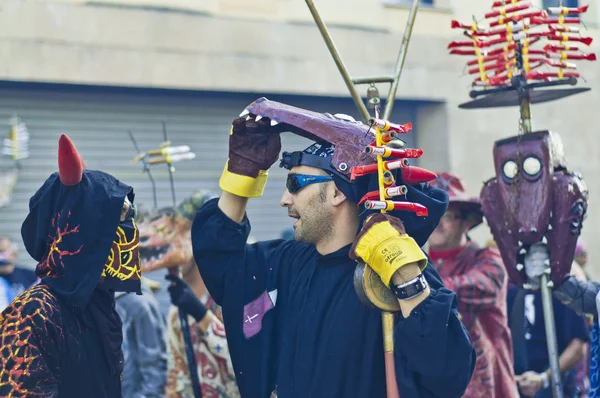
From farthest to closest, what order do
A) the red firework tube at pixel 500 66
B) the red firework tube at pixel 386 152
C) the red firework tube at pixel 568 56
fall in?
1. the red firework tube at pixel 500 66
2. the red firework tube at pixel 568 56
3. the red firework tube at pixel 386 152

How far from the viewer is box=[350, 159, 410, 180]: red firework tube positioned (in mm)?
3326

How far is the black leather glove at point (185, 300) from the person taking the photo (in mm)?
5547

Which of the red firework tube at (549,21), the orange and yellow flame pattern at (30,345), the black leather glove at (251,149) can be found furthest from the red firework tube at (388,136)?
the red firework tube at (549,21)

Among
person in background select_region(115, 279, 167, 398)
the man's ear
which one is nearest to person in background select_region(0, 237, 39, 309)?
person in background select_region(115, 279, 167, 398)

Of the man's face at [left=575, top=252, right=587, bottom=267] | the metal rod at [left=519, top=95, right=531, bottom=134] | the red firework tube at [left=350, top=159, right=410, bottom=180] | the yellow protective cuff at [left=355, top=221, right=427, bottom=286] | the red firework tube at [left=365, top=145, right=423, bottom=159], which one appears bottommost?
the man's face at [left=575, top=252, right=587, bottom=267]

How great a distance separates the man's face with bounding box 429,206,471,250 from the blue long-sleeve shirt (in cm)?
211

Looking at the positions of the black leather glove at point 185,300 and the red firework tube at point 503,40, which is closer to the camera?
the red firework tube at point 503,40

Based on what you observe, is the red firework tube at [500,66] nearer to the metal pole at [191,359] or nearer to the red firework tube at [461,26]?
the red firework tube at [461,26]

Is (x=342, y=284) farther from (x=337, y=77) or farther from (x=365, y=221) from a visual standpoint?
(x=337, y=77)

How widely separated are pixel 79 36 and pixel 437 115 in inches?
165

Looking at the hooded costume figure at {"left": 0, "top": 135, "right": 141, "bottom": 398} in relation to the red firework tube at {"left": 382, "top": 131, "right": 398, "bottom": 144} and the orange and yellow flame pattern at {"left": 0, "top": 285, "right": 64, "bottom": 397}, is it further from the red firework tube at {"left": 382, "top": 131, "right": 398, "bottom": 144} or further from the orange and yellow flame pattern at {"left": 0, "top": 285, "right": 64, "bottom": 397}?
the red firework tube at {"left": 382, "top": 131, "right": 398, "bottom": 144}

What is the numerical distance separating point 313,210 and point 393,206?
0.45 m

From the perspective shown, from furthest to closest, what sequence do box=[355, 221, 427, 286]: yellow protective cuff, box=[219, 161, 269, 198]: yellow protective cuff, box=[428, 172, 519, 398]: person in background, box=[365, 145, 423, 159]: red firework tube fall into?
box=[428, 172, 519, 398]: person in background
box=[219, 161, 269, 198]: yellow protective cuff
box=[365, 145, 423, 159]: red firework tube
box=[355, 221, 427, 286]: yellow protective cuff

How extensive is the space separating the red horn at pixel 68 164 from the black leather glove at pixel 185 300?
73.0 inches
